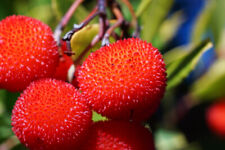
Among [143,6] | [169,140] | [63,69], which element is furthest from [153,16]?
[169,140]

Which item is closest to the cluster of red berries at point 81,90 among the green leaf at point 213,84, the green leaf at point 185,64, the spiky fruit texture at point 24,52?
the spiky fruit texture at point 24,52

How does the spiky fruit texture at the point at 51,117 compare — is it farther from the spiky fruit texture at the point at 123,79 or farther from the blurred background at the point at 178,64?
the blurred background at the point at 178,64

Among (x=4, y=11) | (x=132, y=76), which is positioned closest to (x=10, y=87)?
(x=132, y=76)

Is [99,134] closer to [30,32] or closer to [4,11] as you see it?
[30,32]

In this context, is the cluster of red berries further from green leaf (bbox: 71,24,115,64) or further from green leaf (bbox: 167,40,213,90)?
green leaf (bbox: 167,40,213,90)

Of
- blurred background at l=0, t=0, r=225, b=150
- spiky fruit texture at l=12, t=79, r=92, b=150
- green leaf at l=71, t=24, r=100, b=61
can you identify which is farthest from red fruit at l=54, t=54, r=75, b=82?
blurred background at l=0, t=0, r=225, b=150

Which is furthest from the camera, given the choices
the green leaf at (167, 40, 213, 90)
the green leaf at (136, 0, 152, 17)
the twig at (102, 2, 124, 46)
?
the green leaf at (136, 0, 152, 17)

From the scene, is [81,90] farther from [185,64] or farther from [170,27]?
[170,27]
